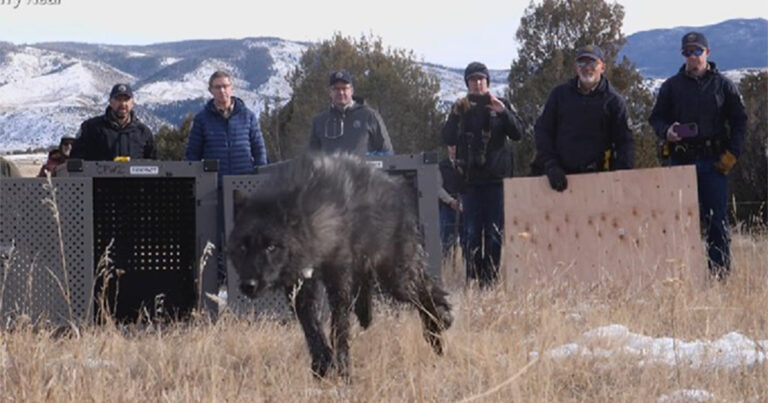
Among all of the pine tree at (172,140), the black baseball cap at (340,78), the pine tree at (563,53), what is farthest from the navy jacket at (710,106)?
the pine tree at (172,140)

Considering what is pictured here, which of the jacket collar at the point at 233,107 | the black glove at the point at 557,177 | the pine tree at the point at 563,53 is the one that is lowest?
the black glove at the point at 557,177

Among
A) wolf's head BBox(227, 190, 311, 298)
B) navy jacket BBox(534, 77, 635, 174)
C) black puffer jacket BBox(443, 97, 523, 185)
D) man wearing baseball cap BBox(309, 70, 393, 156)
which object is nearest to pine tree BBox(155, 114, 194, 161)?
black puffer jacket BBox(443, 97, 523, 185)

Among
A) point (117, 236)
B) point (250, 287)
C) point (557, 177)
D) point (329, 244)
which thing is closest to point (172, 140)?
point (557, 177)

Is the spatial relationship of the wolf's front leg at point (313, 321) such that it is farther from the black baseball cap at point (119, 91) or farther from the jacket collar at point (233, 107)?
the black baseball cap at point (119, 91)

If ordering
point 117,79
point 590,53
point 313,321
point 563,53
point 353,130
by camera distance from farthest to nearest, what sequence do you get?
1. point 117,79
2. point 563,53
3. point 353,130
4. point 590,53
5. point 313,321

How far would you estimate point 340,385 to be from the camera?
533 centimetres

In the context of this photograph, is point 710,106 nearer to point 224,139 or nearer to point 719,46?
point 224,139

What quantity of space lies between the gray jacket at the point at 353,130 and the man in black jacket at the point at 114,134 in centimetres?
141

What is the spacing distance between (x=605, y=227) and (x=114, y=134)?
4021 mm

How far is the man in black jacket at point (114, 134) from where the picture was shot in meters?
9.01

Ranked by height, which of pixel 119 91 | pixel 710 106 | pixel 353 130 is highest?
pixel 119 91

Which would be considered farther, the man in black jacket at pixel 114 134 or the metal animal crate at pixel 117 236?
the man in black jacket at pixel 114 134

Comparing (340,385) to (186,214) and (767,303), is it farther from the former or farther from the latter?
(767,303)

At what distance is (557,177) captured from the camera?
29.6 feet
